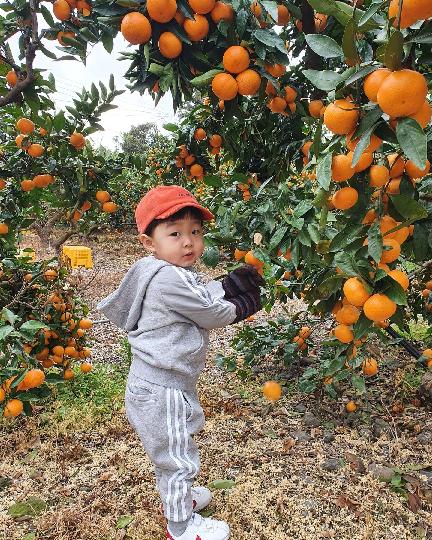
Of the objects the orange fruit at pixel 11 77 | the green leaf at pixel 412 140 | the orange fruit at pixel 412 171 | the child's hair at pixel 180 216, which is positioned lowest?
the child's hair at pixel 180 216

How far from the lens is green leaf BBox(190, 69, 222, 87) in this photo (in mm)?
1511

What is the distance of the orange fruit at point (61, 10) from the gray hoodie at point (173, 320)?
3.43ft

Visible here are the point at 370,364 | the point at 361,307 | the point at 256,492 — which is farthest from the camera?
the point at 370,364

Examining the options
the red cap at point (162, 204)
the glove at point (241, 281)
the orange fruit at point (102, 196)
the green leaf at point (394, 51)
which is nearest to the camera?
the green leaf at point (394, 51)

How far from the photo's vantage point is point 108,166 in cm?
299

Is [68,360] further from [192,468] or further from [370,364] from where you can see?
[370,364]

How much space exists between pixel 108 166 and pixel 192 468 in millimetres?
2070

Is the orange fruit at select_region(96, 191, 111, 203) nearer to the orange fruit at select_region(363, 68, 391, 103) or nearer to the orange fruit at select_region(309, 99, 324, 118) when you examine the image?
the orange fruit at select_region(309, 99, 324, 118)

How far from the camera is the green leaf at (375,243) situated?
105cm

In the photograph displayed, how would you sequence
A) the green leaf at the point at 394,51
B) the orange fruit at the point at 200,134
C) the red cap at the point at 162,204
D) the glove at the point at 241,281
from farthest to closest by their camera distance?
1. the orange fruit at the point at 200,134
2. the glove at the point at 241,281
3. the red cap at the point at 162,204
4. the green leaf at the point at 394,51

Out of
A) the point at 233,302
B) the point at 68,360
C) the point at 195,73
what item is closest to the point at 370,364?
the point at 233,302

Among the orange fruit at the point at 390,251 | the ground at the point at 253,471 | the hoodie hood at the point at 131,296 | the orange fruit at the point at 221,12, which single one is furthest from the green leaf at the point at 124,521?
the orange fruit at the point at 221,12

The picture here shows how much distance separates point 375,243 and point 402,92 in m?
0.38

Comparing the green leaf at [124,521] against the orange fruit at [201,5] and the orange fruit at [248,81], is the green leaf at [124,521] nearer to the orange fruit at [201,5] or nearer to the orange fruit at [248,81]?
A: the orange fruit at [248,81]
